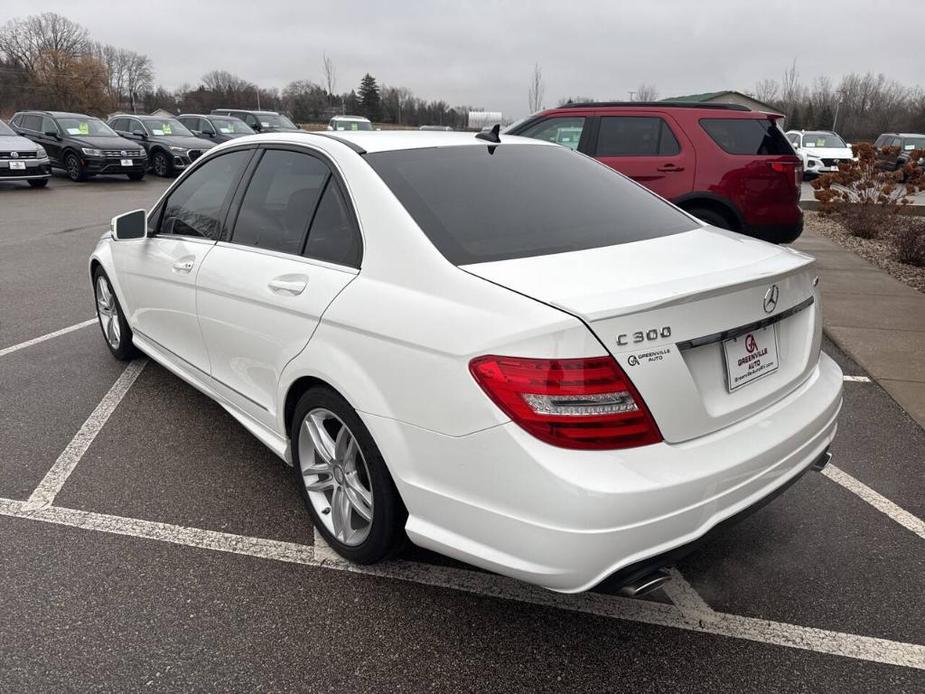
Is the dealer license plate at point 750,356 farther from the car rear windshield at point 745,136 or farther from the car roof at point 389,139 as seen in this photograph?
the car rear windshield at point 745,136

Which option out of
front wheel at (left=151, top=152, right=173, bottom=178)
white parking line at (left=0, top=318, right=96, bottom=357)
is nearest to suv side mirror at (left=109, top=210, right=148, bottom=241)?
white parking line at (left=0, top=318, right=96, bottom=357)

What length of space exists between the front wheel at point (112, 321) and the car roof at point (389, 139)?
2052 millimetres

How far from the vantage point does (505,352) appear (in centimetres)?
192

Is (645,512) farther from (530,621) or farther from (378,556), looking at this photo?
(378,556)

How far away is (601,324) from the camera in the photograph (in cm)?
188

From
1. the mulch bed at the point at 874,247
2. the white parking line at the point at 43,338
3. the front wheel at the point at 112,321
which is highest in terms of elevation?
the front wheel at the point at 112,321

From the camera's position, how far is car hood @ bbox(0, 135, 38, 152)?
1616 centimetres

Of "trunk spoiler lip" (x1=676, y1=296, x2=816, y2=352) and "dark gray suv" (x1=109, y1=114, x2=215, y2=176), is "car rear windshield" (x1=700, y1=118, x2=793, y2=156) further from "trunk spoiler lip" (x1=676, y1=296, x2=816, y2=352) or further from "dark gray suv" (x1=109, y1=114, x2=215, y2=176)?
"dark gray suv" (x1=109, y1=114, x2=215, y2=176)

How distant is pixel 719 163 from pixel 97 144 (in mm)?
16684

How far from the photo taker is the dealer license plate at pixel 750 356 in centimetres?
216

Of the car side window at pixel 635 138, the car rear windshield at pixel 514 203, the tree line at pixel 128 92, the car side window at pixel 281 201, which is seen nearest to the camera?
the car rear windshield at pixel 514 203

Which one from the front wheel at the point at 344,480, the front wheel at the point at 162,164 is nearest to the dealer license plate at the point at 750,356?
the front wheel at the point at 344,480

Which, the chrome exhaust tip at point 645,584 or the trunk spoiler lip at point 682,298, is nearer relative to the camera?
the trunk spoiler lip at point 682,298

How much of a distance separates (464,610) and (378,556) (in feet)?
1.22
